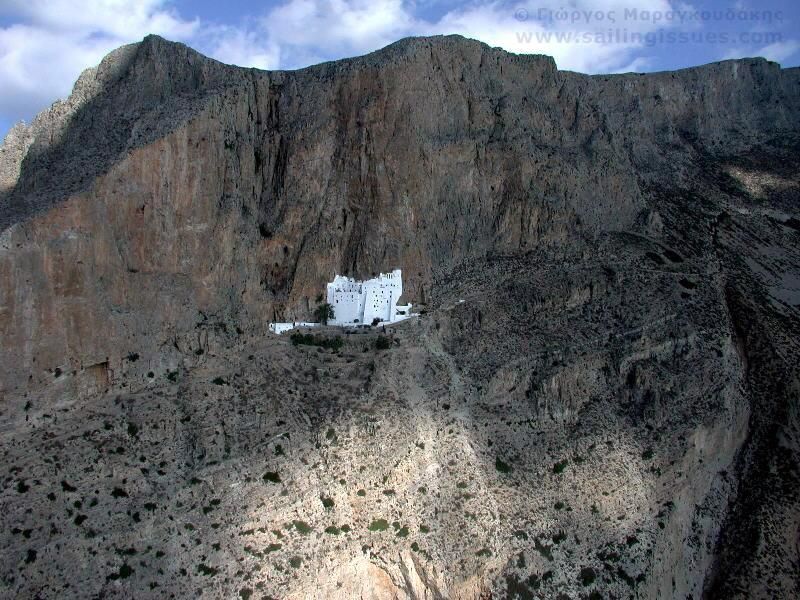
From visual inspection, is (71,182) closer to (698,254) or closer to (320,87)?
(320,87)

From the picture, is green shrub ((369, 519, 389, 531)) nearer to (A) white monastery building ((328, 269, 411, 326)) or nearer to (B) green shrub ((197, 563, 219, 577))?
(B) green shrub ((197, 563, 219, 577))

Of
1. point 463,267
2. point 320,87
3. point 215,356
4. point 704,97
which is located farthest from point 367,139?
point 704,97

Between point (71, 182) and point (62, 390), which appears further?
point (71, 182)

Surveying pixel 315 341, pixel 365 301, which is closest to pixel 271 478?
pixel 315 341

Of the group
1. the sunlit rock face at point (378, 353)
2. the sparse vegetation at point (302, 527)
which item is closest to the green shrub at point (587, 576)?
the sunlit rock face at point (378, 353)

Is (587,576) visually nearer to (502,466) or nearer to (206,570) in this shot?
(502,466)

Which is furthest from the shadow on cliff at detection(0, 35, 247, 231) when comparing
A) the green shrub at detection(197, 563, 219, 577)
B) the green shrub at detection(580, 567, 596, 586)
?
the green shrub at detection(580, 567, 596, 586)
